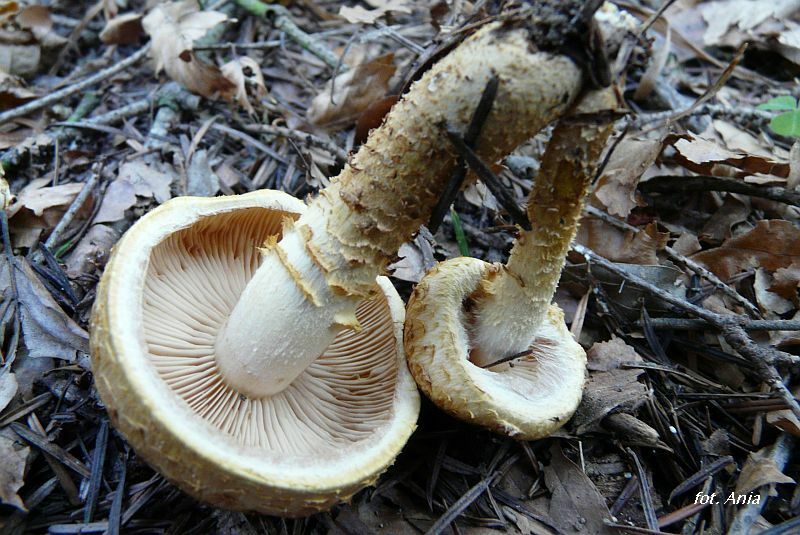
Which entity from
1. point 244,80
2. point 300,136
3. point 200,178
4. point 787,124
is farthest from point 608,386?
point 244,80

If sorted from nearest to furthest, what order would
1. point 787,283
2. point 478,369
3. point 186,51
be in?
1. point 478,369
2. point 787,283
3. point 186,51

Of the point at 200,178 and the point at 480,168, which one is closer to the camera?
the point at 480,168

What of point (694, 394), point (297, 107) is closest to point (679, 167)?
point (694, 394)

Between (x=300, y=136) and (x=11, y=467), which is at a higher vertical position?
(x=300, y=136)

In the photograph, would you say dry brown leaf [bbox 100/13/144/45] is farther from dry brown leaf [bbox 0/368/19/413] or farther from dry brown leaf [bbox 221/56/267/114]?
dry brown leaf [bbox 0/368/19/413]

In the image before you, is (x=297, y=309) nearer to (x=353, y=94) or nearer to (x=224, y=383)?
(x=224, y=383)

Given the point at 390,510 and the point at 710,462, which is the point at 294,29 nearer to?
the point at 390,510

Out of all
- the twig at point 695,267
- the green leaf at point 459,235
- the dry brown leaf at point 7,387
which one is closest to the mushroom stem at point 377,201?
the dry brown leaf at point 7,387
